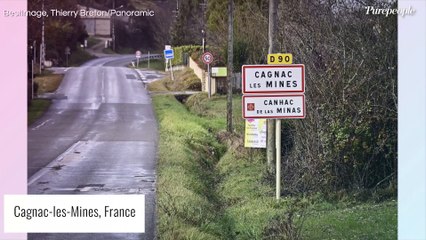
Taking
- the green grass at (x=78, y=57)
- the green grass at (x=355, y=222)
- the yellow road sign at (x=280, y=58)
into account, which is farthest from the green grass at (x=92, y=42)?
the green grass at (x=355, y=222)

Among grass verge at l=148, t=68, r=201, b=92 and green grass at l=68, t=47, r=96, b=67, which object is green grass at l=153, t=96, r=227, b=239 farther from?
green grass at l=68, t=47, r=96, b=67

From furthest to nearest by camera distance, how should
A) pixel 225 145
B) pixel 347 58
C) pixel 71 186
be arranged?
pixel 225 145 → pixel 347 58 → pixel 71 186

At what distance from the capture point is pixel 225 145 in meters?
7.10

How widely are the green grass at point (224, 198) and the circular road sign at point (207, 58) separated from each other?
26 cm

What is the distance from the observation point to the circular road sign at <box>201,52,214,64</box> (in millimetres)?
5464

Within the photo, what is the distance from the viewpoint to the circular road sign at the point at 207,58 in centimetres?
546

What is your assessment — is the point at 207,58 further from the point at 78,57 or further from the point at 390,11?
the point at 390,11

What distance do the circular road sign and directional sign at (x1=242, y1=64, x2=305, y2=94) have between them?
2.40 ft

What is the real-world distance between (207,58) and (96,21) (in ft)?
3.63

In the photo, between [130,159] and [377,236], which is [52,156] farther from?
[377,236]

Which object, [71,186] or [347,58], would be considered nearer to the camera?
[71,186]
